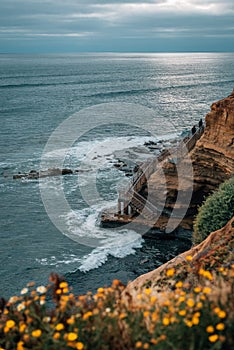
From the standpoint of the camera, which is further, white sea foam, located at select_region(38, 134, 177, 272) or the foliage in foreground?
white sea foam, located at select_region(38, 134, 177, 272)

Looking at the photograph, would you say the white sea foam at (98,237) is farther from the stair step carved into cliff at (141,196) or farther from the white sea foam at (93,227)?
the stair step carved into cliff at (141,196)

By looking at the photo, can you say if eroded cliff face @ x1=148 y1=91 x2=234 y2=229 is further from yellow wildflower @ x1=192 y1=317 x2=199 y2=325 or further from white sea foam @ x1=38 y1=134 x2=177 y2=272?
yellow wildflower @ x1=192 y1=317 x2=199 y2=325

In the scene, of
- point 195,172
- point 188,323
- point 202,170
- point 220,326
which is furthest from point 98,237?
point 220,326

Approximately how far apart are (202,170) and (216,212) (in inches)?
280

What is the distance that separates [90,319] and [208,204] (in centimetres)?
946

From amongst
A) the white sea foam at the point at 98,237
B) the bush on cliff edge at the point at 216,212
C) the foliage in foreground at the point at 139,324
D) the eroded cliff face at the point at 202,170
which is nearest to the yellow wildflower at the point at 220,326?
the foliage in foreground at the point at 139,324

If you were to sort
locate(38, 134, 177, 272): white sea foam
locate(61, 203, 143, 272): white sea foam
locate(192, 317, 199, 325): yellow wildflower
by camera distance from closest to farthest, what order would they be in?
locate(192, 317, 199, 325): yellow wildflower, locate(61, 203, 143, 272): white sea foam, locate(38, 134, 177, 272): white sea foam

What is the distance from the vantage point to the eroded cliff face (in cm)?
1942

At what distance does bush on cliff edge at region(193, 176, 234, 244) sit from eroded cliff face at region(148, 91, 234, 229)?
4.16m

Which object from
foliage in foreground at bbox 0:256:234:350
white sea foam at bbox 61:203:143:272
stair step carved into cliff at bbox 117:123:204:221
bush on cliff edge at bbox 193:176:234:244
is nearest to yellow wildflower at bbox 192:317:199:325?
foliage in foreground at bbox 0:256:234:350

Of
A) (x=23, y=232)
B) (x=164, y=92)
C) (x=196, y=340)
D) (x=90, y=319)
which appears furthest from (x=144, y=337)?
(x=164, y=92)

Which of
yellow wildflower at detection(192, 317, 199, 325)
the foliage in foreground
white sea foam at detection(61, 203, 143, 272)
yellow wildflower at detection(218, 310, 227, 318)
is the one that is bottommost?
white sea foam at detection(61, 203, 143, 272)

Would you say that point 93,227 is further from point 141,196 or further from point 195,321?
point 195,321

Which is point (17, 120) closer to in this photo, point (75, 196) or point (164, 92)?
point (75, 196)
